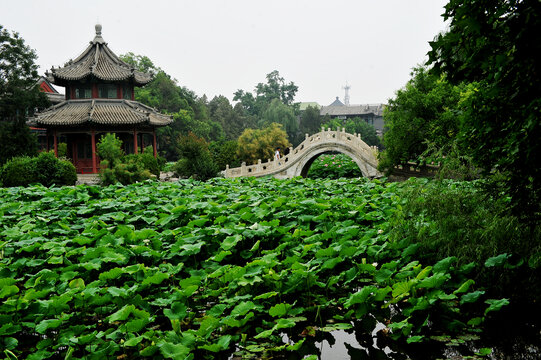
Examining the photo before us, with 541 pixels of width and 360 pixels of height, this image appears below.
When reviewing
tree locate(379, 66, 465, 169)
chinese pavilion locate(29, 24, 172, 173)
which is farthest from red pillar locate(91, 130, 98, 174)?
tree locate(379, 66, 465, 169)

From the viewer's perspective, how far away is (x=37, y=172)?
15.7 metres

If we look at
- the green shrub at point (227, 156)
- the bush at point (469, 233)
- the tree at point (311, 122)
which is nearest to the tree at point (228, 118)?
the tree at point (311, 122)

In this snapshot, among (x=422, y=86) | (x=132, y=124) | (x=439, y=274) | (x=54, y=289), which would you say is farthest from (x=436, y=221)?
(x=132, y=124)

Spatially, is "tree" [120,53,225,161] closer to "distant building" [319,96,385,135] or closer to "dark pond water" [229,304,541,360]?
"distant building" [319,96,385,135]

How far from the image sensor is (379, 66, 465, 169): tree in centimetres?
1486

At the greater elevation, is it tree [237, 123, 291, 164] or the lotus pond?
tree [237, 123, 291, 164]

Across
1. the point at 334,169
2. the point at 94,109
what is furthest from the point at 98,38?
the point at 334,169

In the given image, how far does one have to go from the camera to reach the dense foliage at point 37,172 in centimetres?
1526

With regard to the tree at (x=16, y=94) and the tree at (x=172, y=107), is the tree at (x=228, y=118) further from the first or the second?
the tree at (x=16, y=94)

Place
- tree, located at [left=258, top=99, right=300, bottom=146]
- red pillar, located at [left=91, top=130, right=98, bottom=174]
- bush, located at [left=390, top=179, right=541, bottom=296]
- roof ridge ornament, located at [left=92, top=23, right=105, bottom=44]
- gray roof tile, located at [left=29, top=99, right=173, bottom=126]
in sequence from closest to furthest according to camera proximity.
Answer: bush, located at [left=390, top=179, right=541, bottom=296]
gray roof tile, located at [left=29, top=99, right=173, bottom=126]
red pillar, located at [left=91, top=130, right=98, bottom=174]
roof ridge ornament, located at [left=92, top=23, right=105, bottom=44]
tree, located at [left=258, top=99, right=300, bottom=146]

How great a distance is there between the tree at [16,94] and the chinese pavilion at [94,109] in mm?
875

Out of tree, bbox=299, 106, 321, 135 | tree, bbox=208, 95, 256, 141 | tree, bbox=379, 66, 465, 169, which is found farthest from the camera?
tree, bbox=208, 95, 256, 141

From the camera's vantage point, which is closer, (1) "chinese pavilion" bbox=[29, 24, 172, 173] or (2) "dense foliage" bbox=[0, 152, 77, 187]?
(2) "dense foliage" bbox=[0, 152, 77, 187]

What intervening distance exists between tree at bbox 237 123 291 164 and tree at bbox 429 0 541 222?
2214 cm
